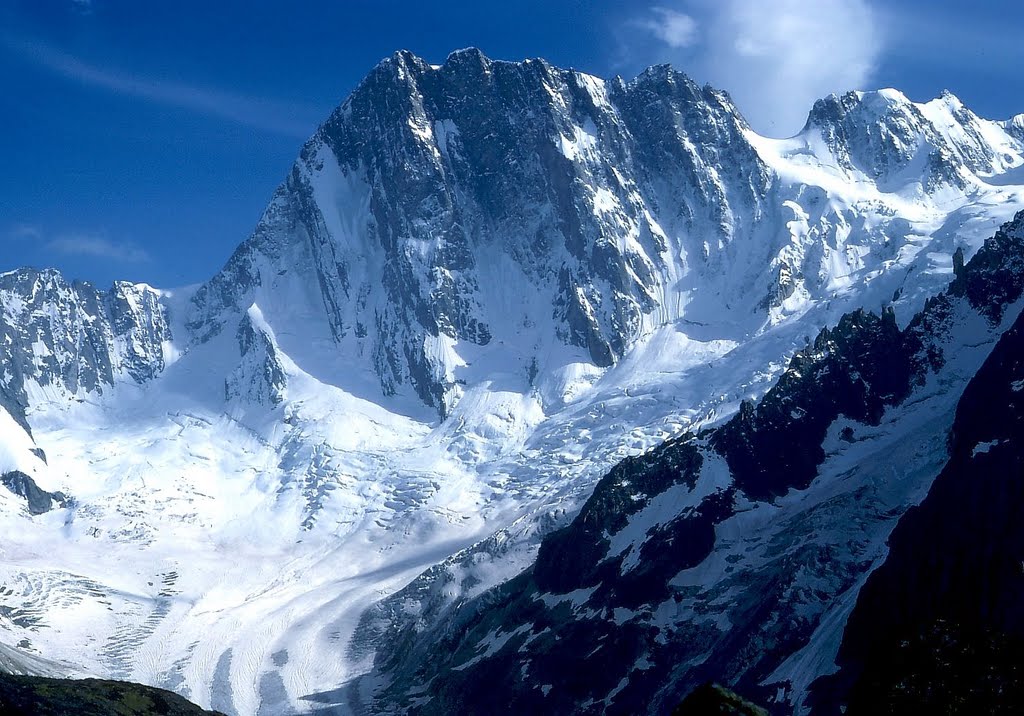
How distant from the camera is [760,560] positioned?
171 m

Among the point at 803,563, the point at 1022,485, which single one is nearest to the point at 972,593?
the point at 1022,485

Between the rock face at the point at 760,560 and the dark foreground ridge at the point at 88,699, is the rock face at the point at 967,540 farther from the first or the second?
the dark foreground ridge at the point at 88,699

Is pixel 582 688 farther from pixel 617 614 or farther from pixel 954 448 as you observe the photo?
pixel 954 448

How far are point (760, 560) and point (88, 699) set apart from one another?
296 ft

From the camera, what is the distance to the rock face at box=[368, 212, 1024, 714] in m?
147

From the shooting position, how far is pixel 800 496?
596 feet

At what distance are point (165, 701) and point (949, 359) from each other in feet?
414

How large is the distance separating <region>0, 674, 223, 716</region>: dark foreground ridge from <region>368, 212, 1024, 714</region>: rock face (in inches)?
2292

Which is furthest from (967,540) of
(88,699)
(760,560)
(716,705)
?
(716,705)

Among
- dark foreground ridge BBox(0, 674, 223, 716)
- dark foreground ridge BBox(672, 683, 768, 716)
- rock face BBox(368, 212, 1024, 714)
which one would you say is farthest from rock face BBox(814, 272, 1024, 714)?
dark foreground ridge BBox(672, 683, 768, 716)

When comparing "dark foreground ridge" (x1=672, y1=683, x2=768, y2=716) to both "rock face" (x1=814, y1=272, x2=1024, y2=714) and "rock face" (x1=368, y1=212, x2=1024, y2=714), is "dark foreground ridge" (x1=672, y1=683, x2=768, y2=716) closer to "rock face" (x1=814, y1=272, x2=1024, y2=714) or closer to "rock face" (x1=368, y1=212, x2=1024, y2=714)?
"rock face" (x1=814, y1=272, x2=1024, y2=714)

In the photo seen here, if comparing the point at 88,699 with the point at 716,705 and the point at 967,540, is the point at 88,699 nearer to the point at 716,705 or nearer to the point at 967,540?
the point at 967,540

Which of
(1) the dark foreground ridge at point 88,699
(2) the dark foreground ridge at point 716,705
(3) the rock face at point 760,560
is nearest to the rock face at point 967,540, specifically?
(3) the rock face at point 760,560

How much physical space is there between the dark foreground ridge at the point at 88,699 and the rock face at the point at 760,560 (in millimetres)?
58208
